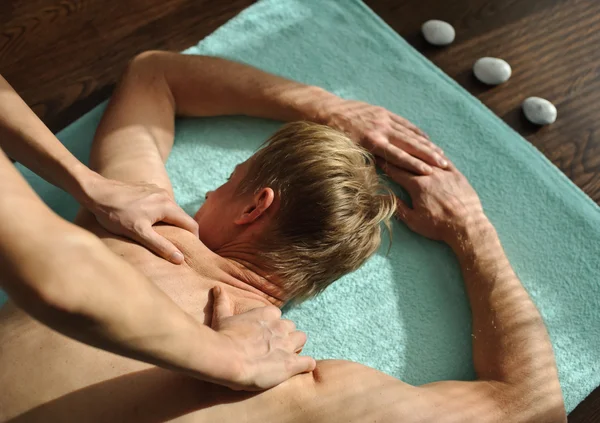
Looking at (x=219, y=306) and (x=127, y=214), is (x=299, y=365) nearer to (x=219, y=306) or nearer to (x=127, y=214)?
(x=219, y=306)

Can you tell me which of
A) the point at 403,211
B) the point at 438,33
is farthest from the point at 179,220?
the point at 438,33

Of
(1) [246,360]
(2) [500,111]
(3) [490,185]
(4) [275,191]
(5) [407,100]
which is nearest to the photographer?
(1) [246,360]

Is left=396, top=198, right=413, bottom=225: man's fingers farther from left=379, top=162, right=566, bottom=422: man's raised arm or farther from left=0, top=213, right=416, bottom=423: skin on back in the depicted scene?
left=0, top=213, right=416, bottom=423: skin on back

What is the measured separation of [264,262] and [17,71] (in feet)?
3.28

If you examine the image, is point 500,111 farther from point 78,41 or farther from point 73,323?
point 73,323

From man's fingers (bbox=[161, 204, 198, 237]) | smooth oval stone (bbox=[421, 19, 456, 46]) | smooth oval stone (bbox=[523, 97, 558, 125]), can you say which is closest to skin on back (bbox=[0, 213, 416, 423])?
man's fingers (bbox=[161, 204, 198, 237])

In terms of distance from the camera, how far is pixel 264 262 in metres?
1.07

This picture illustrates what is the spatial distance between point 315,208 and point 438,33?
0.91 m

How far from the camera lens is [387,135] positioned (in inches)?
55.1

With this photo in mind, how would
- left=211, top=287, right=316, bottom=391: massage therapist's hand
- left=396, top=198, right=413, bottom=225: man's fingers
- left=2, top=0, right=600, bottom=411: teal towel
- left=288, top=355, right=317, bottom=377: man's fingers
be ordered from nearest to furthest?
left=211, top=287, right=316, bottom=391: massage therapist's hand → left=288, top=355, right=317, bottom=377: man's fingers → left=2, top=0, right=600, bottom=411: teal towel → left=396, top=198, right=413, bottom=225: man's fingers

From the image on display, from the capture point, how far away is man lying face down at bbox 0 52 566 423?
2.80 ft

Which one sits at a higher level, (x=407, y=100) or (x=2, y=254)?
(x=2, y=254)

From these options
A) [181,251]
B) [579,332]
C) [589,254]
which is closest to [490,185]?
[589,254]

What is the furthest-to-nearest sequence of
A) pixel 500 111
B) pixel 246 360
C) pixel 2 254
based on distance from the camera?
pixel 500 111, pixel 246 360, pixel 2 254
